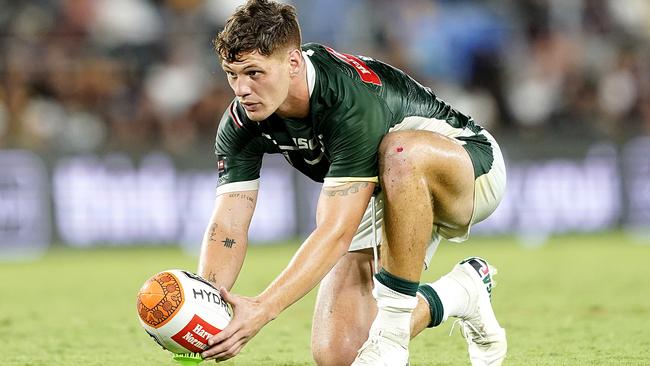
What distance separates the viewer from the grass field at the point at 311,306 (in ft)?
18.8

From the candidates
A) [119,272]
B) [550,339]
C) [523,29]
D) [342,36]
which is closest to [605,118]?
[523,29]

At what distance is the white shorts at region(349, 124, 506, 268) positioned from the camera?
523cm

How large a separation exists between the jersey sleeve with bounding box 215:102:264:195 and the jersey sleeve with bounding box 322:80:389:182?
0.69 meters

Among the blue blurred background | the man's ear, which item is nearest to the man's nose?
the man's ear

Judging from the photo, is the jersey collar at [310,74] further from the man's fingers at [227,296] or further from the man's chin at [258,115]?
the man's fingers at [227,296]

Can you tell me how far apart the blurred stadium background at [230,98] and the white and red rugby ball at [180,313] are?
798cm

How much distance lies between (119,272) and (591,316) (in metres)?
5.28

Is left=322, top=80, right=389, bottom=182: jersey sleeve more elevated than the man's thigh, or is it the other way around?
left=322, top=80, right=389, bottom=182: jersey sleeve

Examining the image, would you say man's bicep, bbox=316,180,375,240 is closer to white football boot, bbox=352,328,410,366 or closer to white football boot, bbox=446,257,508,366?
white football boot, bbox=352,328,410,366

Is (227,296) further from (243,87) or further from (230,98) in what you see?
(230,98)

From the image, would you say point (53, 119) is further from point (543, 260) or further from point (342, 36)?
point (543, 260)

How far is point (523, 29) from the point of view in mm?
14648

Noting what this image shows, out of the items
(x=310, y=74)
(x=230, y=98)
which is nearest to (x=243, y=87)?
(x=310, y=74)

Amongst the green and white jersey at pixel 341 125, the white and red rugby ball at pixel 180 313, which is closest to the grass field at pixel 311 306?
the green and white jersey at pixel 341 125
